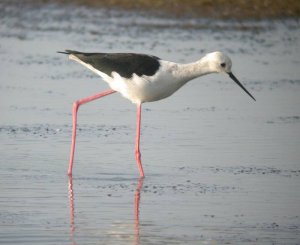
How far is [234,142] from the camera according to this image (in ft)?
36.2

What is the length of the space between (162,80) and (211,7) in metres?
12.4

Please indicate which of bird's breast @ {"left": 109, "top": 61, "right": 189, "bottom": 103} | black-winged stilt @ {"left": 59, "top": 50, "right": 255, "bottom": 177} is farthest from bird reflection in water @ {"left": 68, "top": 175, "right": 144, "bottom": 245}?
bird's breast @ {"left": 109, "top": 61, "right": 189, "bottom": 103}

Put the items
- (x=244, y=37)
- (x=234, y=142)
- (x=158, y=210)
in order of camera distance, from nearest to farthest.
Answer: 1. (x=158, y=210)
2. (x=234, y=142)
3. (x=244, y=37)

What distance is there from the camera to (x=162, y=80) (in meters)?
9.95

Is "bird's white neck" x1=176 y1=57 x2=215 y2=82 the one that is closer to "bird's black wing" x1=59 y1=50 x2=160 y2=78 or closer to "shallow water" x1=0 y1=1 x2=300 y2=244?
"bird's black wing" x1=59 y1=50 x2=160 y2=78

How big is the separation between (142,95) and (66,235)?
9.76ft

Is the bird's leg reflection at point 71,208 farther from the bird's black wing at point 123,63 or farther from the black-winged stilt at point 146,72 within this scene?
the bird's black wing at point 123,63

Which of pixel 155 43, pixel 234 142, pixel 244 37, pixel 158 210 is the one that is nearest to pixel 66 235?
pixel 158 210

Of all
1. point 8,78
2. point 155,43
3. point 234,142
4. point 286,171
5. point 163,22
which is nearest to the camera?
point 286,171

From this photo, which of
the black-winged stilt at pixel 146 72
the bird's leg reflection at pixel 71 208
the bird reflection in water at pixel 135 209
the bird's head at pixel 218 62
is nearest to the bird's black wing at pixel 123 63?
the black-winged stilt at pixel 146 72

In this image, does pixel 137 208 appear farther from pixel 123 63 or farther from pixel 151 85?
pixel 123 63

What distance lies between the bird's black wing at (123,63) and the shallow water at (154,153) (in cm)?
87

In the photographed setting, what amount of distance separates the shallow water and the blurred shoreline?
3107mm

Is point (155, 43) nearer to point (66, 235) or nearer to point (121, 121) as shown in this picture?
point (121, 121)
